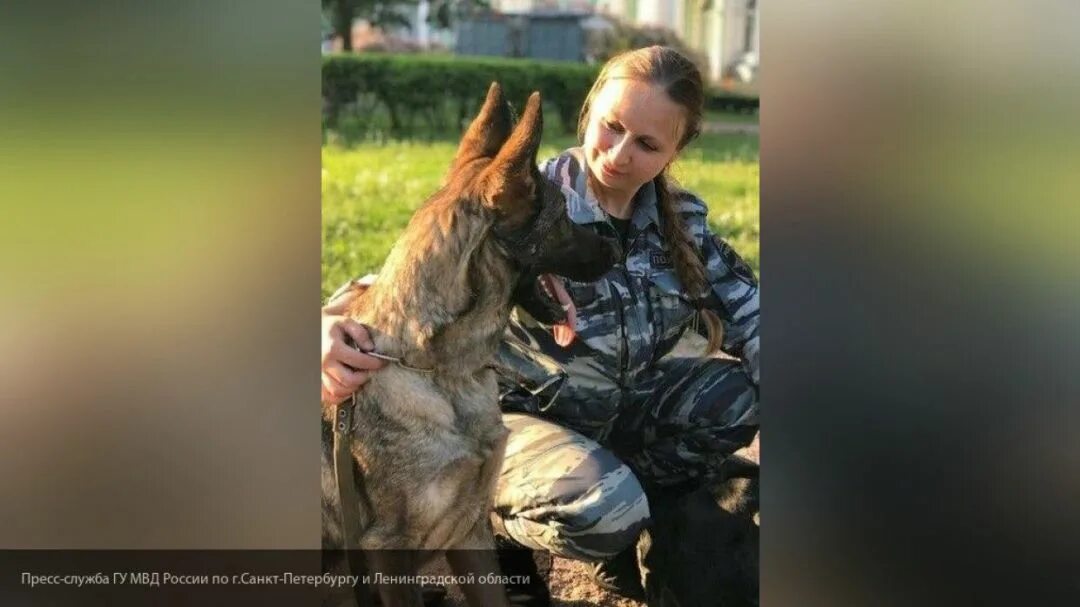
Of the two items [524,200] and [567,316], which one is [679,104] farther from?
[567,316]

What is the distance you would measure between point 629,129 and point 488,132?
461 millimetres

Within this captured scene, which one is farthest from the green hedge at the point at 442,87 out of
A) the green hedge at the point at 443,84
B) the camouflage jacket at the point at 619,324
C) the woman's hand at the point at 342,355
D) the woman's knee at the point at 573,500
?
the woman's knee at the point at 573,500

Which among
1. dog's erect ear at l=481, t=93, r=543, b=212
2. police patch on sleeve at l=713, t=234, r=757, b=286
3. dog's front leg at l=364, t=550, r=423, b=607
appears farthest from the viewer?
police patch on sleeve at l=713, t=234, r=757, b=286

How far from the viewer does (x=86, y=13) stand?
9.98ft

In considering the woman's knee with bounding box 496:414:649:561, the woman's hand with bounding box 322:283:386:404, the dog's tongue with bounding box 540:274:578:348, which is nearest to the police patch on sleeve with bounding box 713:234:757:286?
the dog's tongue with bounding box 540:274:578:348

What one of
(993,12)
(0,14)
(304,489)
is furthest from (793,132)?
(0,14)

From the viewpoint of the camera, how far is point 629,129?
3.05 metres

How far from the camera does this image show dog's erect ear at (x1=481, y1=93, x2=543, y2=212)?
2.87 meters

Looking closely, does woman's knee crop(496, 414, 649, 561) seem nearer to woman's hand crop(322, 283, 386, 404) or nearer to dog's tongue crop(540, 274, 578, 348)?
dog's tongue crop(540, 274, 578, 348)

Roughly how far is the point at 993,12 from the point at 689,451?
1788mm

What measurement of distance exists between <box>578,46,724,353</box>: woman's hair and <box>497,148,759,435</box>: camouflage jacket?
→ 0.02 meters

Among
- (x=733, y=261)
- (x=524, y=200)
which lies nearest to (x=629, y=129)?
(x=524, y=200)

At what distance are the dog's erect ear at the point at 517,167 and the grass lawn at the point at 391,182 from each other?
173 mm

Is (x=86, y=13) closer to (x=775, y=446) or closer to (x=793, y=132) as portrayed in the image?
(x=793, y=132)
